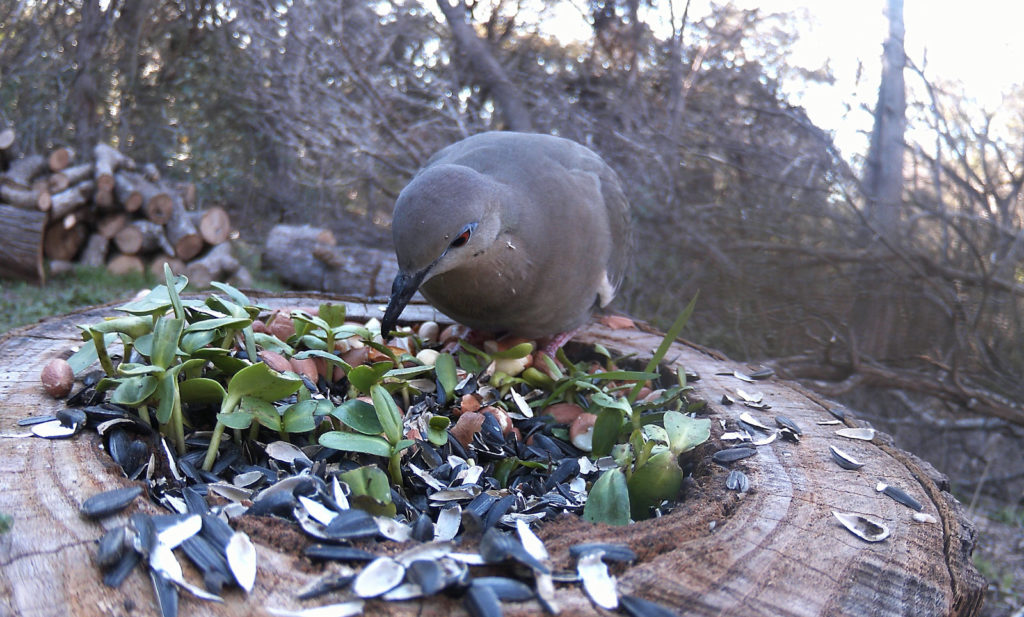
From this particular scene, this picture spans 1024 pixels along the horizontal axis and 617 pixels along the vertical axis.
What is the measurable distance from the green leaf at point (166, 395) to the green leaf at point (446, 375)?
696mm

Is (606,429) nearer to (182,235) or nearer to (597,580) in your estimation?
(597,580)

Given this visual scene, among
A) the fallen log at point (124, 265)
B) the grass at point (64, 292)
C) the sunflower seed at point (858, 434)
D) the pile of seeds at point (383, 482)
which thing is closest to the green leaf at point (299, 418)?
the pile of seeds at point (383, 482)

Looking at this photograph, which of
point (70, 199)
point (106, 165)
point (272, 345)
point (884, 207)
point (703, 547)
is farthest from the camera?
point (106, 165)

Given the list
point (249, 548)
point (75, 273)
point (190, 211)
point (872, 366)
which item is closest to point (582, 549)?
point (249, 548)

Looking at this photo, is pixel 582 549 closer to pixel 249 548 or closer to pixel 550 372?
pixel 249 548

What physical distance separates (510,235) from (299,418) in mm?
952

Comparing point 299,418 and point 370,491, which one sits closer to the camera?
point 370,491

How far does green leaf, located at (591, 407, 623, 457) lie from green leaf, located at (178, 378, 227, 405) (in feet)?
2.91

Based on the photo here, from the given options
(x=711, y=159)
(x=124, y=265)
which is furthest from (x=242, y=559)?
(x=124, y=265)

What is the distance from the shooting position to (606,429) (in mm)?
1794

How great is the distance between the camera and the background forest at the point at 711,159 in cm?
423

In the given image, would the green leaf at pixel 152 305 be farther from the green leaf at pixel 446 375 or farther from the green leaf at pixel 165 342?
the green leaf at pixel 446 375

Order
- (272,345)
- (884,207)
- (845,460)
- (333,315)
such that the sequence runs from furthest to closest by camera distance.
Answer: (884,207), (333,315), (272,345), (845,460)

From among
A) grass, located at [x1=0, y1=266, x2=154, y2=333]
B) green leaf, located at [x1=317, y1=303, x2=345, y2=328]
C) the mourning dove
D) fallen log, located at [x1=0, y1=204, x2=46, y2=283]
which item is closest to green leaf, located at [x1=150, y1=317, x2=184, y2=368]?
the mourning dove
